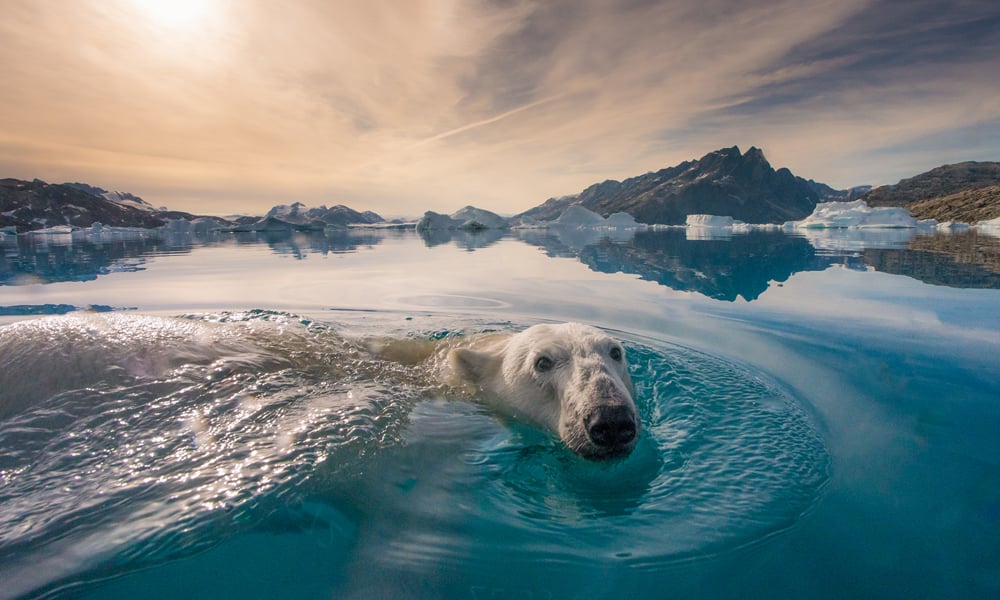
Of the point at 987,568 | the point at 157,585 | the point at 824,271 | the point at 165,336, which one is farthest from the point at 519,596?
the point at 824,271

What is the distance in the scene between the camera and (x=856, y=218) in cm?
6181

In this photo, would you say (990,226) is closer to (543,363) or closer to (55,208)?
(543,363)

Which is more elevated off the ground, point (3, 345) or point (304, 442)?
point (3, 345)

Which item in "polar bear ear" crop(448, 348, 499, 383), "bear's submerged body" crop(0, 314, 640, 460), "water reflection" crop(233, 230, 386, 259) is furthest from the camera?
"water reflection" crop(233, 230, 386, 259)

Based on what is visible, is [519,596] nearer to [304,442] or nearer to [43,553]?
[304,442]

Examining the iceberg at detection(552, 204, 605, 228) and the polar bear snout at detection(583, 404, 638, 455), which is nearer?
the polar bear snout at detection(583, 404, 638, 455)

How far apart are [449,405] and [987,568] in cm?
397

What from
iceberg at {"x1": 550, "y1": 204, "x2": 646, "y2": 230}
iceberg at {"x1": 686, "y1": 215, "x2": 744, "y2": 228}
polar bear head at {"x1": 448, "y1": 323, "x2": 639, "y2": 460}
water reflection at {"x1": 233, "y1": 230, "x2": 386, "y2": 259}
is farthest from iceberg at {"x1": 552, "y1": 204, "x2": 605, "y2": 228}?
polar bear head at {"x1": 448, "y1": 323, "x2": 639, "y2": 460}

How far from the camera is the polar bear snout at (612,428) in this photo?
3.40 m

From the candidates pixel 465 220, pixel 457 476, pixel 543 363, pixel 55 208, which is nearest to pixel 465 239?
pixel 465 220

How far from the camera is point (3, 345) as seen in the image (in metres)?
4.06

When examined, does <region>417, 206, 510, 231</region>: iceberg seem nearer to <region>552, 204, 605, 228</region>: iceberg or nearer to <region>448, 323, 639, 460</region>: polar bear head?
<region>552, 204, 605, 228</region>: iceberg

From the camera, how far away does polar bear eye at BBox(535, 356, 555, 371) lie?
438cm

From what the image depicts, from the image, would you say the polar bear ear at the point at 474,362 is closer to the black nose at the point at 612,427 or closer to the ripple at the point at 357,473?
the ripple at the point at 357,473
